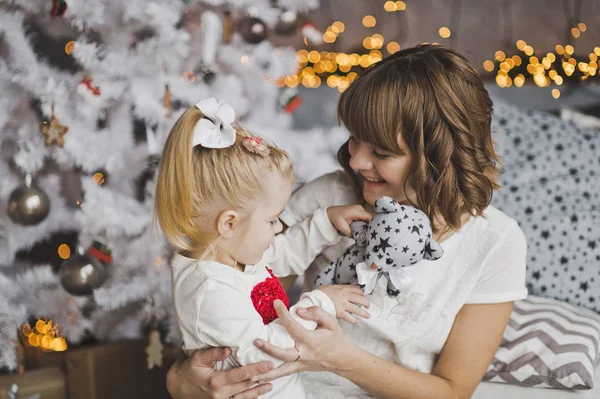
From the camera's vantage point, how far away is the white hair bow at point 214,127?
1.22m

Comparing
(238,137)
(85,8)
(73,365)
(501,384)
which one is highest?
(85,8)

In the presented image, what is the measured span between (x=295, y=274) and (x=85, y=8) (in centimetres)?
116

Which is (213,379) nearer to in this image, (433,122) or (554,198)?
(433,122)

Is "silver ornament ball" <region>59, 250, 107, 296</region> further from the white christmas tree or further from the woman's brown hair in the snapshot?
the woman's brown hair

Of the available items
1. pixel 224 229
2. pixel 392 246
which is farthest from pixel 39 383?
pixel 392 246

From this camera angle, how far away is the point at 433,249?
1287 mm

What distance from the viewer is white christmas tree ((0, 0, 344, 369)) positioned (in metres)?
2.15

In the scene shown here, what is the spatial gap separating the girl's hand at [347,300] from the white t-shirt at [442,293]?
0.11 meters

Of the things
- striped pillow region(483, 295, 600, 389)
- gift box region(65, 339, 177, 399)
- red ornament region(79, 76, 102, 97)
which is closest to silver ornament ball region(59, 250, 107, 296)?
gift box region(65, 339, 177, 399)

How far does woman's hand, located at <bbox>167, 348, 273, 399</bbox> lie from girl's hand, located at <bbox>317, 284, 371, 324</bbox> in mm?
190

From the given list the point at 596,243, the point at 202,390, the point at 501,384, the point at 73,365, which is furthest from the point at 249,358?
the point at 73,365

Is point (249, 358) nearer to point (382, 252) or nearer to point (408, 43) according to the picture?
point (382, 252)

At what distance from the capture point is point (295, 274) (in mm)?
1628

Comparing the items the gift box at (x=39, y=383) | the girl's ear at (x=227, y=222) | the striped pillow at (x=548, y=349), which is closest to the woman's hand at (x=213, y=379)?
the girl's ear at (x=227, y=222)
